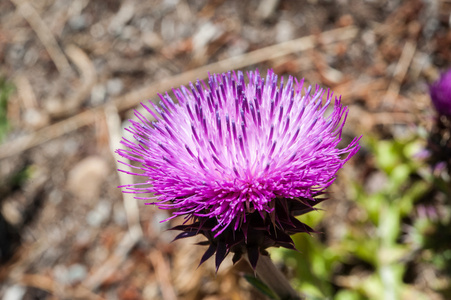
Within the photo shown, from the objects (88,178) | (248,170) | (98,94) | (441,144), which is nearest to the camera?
(248,170)

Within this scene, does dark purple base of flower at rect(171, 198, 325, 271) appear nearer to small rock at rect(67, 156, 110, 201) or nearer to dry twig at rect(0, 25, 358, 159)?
small rock at rect(67, 156, 110, 201)

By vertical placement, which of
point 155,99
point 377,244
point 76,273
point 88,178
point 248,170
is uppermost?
point 155,99

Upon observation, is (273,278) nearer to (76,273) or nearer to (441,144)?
(441,144)

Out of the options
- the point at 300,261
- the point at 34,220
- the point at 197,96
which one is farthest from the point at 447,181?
the point at 34,220

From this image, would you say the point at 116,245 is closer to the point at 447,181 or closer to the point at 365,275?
the point at 365,275

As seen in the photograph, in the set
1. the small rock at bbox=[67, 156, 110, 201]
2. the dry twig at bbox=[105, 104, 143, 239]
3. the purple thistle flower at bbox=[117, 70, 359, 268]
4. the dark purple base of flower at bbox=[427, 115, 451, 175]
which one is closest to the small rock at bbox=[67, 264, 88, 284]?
the dry twig at bbox=[105, 104, 143, 239]

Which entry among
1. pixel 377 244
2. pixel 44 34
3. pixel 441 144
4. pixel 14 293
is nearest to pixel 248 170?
pixel 441 144

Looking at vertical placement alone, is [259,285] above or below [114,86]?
below
